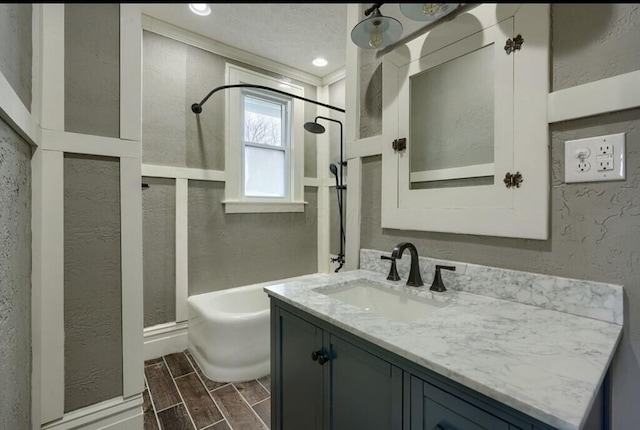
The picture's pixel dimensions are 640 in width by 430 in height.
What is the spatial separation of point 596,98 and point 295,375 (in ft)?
4.43

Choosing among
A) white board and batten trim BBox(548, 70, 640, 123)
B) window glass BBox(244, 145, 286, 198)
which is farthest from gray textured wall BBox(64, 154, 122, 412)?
white board and batten trim BBox(548, 70, 640, 123)

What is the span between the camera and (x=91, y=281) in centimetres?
132

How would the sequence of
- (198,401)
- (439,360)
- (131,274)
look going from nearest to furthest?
(439,360)
(131,274)
(198,401)

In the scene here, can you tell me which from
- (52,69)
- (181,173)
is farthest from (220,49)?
(52,69)

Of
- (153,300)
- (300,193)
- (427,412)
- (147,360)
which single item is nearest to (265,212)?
(300,193)

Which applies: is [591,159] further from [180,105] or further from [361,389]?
[180,105]

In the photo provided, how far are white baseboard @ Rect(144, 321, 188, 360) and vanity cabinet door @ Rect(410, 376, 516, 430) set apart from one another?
2.12m

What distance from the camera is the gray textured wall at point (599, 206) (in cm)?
88

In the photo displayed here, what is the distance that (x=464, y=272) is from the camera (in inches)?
47.5

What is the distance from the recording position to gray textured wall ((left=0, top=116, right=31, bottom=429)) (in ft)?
2.81

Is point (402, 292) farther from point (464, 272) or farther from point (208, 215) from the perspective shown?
point (208, 215)

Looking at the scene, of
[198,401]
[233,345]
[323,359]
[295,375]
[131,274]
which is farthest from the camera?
[233,345]

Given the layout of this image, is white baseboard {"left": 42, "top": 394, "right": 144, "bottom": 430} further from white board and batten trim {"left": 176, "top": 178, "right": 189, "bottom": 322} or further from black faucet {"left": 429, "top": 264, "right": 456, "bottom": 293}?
black faucet {"left": 429, "top": 264, "right": 456, "bottom": 293}

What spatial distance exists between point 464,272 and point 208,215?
203 centimetres
